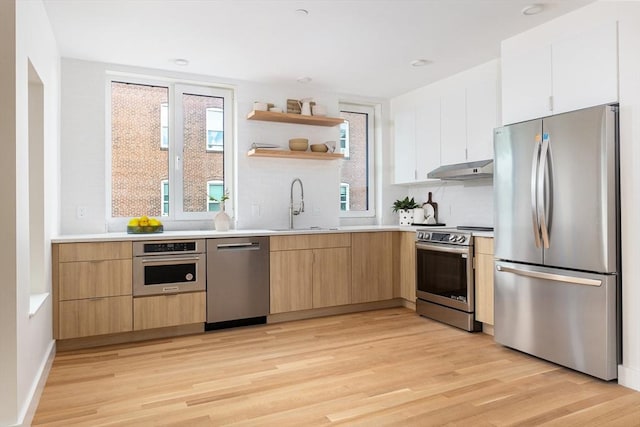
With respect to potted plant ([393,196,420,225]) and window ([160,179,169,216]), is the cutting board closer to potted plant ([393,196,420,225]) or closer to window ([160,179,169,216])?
potted plant ([393,196,420,225])

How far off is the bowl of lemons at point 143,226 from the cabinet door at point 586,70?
3.48 m

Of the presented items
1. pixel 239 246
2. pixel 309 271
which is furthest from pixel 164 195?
pixel 309 271

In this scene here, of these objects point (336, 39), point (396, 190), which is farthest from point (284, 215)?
point (336, 39)

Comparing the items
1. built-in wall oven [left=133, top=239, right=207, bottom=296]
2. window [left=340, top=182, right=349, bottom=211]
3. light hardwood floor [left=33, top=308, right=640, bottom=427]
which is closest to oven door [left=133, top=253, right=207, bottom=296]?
built-in wall oven [left=133, top=239, right=207, bottom=296]

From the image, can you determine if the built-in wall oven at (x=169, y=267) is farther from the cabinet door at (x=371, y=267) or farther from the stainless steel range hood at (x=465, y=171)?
the stainless steel range hood at (x=465, y=171)

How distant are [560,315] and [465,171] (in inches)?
63.2

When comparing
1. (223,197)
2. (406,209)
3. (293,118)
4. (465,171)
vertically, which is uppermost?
(293,118)

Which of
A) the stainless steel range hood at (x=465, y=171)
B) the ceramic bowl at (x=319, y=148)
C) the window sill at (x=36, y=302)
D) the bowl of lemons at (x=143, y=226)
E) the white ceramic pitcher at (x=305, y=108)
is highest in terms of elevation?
the white ceramic pitcher at (x=305, y=108)

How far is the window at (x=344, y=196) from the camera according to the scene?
544 cm

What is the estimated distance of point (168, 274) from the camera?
3787 mm

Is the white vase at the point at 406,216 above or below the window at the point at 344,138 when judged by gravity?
below

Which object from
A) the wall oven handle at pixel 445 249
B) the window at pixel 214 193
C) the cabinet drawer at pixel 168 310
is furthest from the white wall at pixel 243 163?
the wall oven handle at pixel 445 249

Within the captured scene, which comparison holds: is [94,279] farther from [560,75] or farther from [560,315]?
[560,75]

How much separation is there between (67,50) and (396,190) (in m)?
3.90
